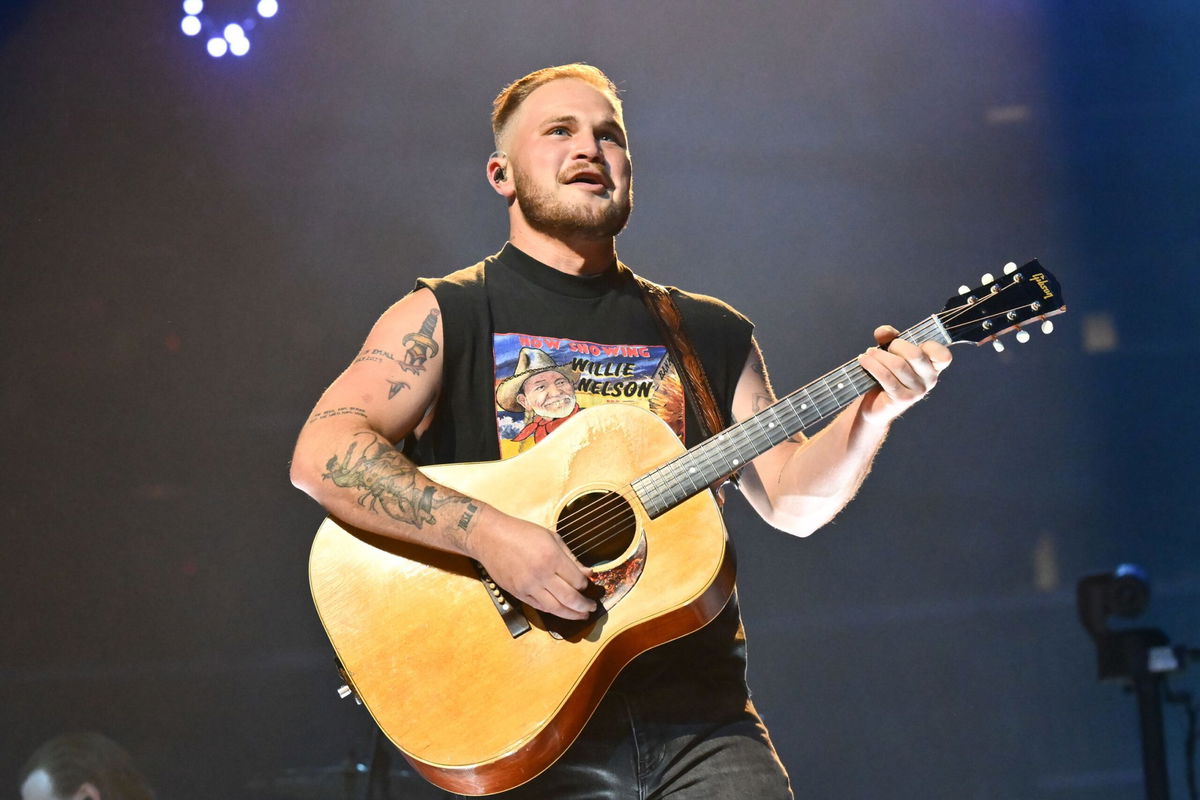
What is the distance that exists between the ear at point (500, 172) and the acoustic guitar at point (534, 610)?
1.00 metres

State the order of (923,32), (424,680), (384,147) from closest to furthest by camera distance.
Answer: (424,680) < (384,147) < (923,32)

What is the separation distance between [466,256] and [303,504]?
1.28 meters

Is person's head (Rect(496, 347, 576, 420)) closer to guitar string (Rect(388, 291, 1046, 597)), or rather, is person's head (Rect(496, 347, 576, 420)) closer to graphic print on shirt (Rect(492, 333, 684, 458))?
graphic print on shirt (Rect(492, 333, 684, 458))

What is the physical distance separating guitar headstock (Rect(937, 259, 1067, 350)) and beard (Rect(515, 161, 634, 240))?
96cm

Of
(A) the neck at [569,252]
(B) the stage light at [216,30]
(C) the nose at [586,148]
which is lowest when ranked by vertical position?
(A) the neck at [569,252]

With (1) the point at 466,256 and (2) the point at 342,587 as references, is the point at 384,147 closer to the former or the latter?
(1) the point at 466,256

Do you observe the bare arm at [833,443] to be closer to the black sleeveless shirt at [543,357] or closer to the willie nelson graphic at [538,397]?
the black sleeveless shirt at [543,357]

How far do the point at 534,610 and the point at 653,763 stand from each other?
1.51 ft

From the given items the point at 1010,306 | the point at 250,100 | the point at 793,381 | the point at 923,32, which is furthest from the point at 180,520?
the point at 923,32

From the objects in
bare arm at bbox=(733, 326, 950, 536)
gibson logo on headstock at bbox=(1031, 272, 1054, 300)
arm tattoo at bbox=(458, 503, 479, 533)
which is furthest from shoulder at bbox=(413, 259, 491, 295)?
gibson logo on headstock at bbox=(1031, 272, 1054, 300)

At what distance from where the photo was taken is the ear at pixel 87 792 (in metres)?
3.79

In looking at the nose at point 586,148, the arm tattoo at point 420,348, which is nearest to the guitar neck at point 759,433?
the arm tattoo at point 420,348

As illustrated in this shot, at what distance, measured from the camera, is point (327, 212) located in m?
4.32

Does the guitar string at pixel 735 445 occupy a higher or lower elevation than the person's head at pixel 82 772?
higher
